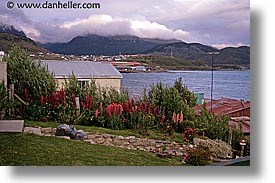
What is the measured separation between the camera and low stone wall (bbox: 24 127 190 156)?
3740 mm

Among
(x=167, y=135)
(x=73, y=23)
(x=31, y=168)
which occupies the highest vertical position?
(x=73, y=23)

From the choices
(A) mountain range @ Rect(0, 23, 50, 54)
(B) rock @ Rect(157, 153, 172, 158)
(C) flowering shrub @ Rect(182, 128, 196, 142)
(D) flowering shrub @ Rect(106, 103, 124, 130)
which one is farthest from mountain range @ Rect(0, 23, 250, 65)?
(B) rock @ Rect(157, 153, 172, 158)

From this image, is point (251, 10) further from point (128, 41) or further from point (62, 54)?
point (62, 54)

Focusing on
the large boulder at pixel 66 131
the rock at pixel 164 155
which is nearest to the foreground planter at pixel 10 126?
the large boulder at pixel 66 131

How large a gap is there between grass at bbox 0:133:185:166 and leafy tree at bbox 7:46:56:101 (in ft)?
1.18

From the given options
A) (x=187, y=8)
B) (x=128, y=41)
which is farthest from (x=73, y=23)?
(x=187, y=8)

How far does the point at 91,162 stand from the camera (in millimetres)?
3645

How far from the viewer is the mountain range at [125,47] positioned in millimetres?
3682

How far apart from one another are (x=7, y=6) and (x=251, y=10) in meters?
1.97

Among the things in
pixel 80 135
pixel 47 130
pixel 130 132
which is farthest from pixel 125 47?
pixel 47 130

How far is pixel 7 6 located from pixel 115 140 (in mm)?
1392

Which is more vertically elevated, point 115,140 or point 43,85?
point 43,85

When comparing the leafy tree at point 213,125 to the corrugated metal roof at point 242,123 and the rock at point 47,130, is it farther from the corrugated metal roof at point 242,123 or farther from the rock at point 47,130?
the rock at point 47,130
